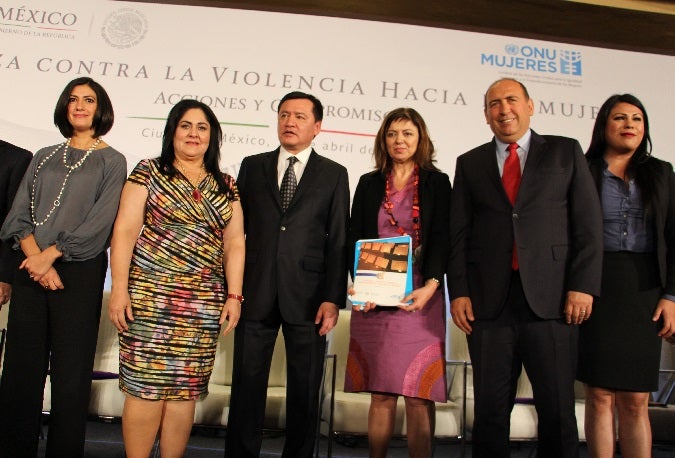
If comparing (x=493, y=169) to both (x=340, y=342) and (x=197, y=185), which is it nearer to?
(x=197, y=185)

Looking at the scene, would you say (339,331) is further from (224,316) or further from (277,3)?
(277,3)

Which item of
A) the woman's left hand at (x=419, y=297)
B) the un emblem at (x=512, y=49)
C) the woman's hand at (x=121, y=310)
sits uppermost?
the un emblem at (x=512, y=49)

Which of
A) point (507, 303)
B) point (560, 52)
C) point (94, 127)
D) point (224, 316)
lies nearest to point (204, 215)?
point (224, 316)

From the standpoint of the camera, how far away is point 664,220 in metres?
2.46

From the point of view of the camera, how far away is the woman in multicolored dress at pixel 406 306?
2.45 m

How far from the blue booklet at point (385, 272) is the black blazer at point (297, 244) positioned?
5.6 inches

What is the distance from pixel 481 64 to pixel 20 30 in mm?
3306

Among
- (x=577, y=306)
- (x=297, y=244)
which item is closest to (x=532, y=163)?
(x=577, y=306)

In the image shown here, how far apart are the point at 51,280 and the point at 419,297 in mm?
1404

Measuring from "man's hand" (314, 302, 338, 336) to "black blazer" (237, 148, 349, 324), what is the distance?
0.08ft

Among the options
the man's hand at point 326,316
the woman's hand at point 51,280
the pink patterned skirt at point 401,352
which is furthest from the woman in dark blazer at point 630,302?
the woman's hand at point 51,280

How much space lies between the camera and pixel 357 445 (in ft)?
13.1

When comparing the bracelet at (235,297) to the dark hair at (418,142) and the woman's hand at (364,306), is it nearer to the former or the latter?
the woman's hand at (364,306)

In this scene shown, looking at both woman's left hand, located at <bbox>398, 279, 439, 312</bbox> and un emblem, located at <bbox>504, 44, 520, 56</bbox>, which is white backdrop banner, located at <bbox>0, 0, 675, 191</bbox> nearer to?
un emblem, located at <bbox>504, 44, 520, 56</bbox>
